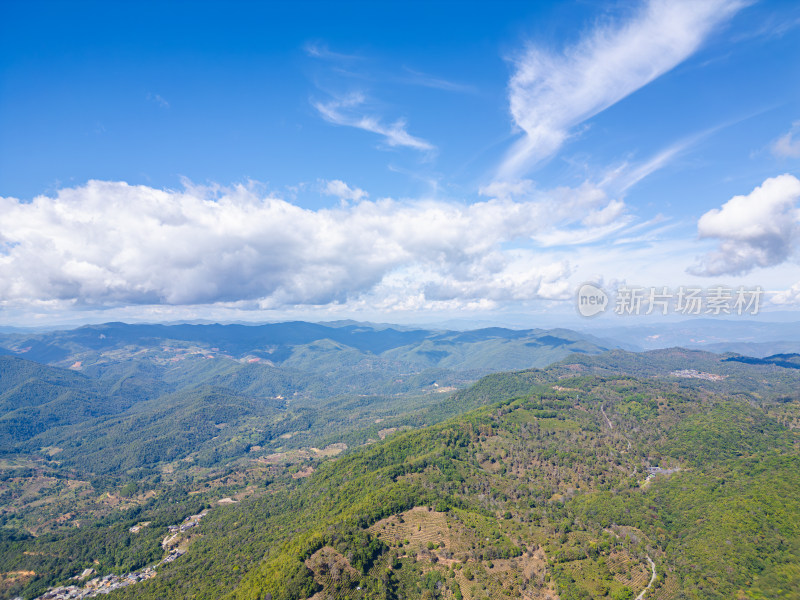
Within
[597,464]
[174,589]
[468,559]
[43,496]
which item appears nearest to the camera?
[468,559]

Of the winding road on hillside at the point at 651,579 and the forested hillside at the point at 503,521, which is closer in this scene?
the winding road on hillside at the point at 651,579

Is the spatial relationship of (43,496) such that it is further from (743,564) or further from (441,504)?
(743,564)

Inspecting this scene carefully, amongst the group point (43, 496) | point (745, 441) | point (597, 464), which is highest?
point (745, 441)

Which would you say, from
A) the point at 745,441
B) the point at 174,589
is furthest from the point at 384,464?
the point at 745,441

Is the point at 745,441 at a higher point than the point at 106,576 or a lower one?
higher

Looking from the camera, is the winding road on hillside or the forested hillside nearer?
the winding road on hillside

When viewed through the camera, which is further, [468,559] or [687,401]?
[687,401]

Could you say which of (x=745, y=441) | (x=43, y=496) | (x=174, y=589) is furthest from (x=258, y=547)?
(x=43, y=496)

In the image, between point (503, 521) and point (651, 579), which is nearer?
point (651, 579)

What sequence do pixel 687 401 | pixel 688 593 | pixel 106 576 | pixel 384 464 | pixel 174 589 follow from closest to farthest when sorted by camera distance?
pixel 688 593 → pixel 174 589 → pixel 106 576 → pixel 384 464 → pixel 687 401

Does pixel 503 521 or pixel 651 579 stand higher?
pixel 651 579
